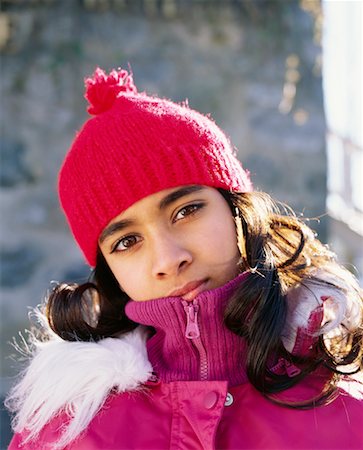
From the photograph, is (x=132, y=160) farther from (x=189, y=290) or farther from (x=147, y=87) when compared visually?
(x=147, y=87)

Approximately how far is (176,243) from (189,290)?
0.36ft

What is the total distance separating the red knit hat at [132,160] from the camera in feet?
5.51

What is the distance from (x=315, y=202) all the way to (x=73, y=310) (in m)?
1.38

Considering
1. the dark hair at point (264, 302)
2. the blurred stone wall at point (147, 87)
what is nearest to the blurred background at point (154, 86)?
the blurred stone wall at point (147, 87)

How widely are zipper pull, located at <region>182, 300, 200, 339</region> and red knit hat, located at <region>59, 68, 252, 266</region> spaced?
0.93ft

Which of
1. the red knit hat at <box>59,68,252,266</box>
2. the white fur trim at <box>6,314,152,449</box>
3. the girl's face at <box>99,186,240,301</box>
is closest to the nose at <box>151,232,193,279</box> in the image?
the girl's face at <box>99,186,240,301</box>

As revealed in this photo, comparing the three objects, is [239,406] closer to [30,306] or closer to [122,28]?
[30,306]

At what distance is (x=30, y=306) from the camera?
2727mm

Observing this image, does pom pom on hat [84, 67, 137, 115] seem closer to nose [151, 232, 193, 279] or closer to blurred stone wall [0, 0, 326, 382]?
nose [151, 232, 193, 279]

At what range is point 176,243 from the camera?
5.27ft

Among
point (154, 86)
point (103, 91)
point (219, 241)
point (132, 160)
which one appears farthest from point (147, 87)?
point (219, 241)

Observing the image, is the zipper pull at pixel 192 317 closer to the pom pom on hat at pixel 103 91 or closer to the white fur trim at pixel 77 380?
the white fur trim at pixel 77 380

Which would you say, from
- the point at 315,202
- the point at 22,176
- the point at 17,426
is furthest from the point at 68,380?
the point at 315,202

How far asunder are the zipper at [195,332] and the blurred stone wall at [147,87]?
4.10 feet
